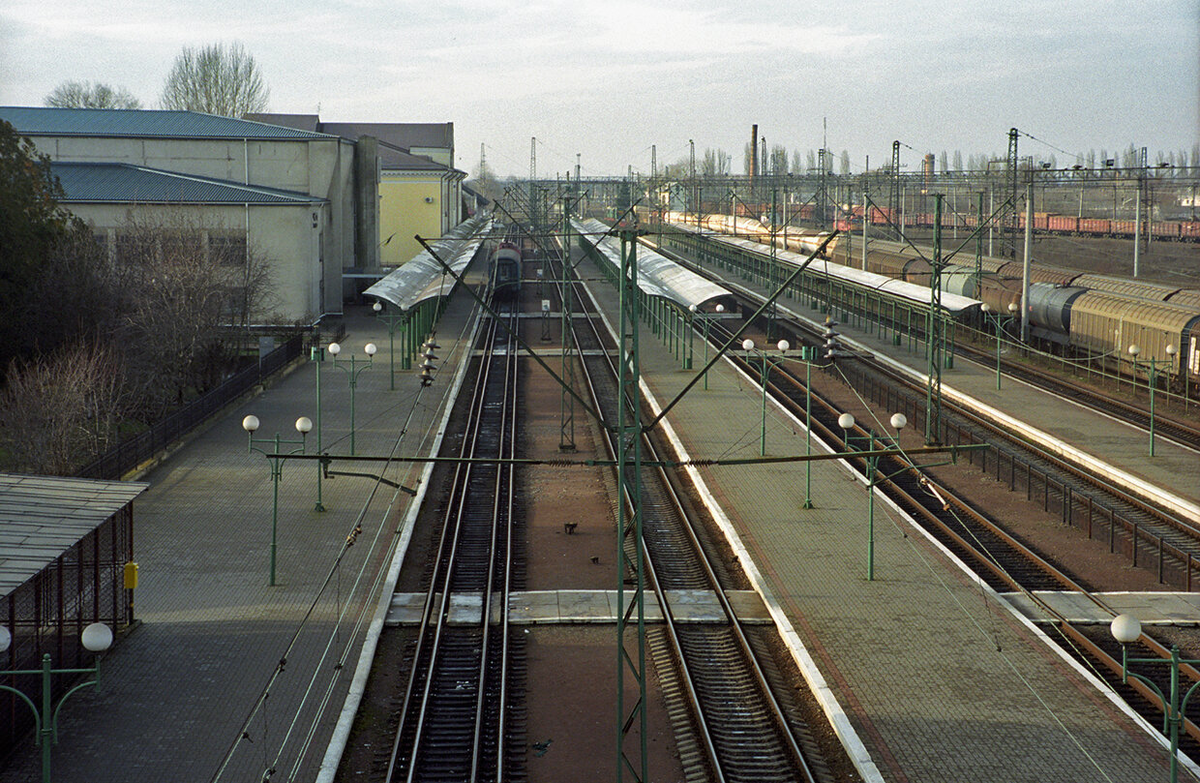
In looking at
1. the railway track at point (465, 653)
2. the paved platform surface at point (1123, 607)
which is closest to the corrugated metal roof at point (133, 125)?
the railway track at point (465, 653)

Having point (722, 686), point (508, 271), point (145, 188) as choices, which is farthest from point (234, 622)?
point (508, 271)

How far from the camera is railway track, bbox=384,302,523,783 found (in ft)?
40.5

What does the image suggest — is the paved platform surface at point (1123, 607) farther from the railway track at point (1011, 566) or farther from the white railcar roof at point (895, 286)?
the white railcar roof at point (895, 286)

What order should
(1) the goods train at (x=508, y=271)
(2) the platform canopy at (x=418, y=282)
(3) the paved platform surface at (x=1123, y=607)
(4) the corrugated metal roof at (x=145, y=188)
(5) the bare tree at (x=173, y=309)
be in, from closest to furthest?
(3) the paved platform surface at (x=1123, y=607) → (5) the bare tree at (x=173, y=309) → (2) the platform canopy at (x=418, y=282) → (4) the corrugated metal roof at (x=145, y=188) → (1) the goods train at (x=508, y=271)

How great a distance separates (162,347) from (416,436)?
7429 mm

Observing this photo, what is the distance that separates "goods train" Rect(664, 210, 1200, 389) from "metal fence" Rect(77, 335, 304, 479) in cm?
1476

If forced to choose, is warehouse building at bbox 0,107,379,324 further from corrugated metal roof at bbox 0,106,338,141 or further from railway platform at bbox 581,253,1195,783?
railway platform at bbox 581,253,1195,783

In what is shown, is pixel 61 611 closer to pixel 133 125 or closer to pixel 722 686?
pixel 722 686

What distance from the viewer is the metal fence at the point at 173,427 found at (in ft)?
73.2


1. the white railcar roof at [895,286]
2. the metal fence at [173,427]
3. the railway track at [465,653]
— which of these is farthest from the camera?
the white railcar roof at [895,286]

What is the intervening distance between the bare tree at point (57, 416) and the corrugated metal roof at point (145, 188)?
21401mm

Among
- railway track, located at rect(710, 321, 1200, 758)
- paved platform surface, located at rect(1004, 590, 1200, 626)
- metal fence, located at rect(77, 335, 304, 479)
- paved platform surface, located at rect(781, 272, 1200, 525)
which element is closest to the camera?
railway track, located at rect(710, 321, 1200, 758)

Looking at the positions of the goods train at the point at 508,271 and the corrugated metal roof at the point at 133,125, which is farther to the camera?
the goods train at the point at 508,271

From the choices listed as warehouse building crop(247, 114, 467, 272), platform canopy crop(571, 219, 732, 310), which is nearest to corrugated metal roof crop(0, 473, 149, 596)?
platform canopy crop(571, 219, 732, 310)
